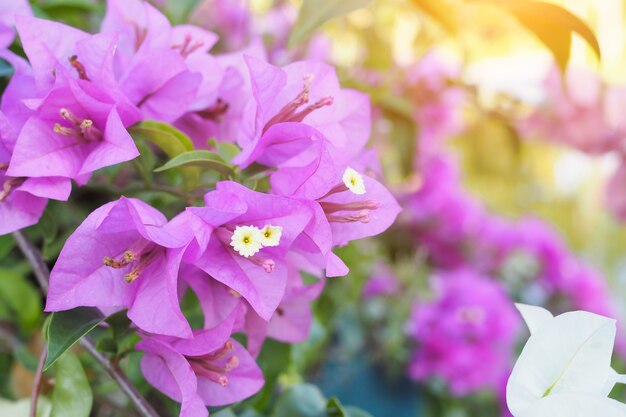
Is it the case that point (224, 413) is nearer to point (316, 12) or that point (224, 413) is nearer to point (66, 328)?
point (66, 328)

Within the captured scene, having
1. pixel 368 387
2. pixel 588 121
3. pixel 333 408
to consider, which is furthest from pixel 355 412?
pixel 588 121

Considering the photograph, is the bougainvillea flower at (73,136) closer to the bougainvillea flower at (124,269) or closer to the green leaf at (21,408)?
the bougainvillea flower at (124,269)

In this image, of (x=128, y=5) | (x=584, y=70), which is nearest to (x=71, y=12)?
(x=128, y=5)

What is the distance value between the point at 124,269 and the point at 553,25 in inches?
10.9

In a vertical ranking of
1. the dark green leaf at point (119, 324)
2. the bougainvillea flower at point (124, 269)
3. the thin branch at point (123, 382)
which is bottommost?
the thin branch at point (123, 382)

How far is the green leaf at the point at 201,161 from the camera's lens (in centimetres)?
29

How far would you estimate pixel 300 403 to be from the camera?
40 cm

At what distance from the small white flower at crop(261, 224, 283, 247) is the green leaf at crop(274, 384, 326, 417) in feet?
0.53

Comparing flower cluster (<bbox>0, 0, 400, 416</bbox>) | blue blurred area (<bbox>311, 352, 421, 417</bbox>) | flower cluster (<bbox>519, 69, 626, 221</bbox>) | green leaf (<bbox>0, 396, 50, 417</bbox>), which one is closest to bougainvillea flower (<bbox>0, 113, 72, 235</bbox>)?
flower cluster (<bbox>0, 0, 400, 416</bbox>)

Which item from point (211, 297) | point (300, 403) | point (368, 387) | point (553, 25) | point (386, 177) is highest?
point (553, 25)

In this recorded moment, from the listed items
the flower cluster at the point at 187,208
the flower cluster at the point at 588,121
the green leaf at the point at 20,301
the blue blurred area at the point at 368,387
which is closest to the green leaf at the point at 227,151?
the flower cluster at the point at 187,208

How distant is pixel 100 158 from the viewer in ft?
0.94

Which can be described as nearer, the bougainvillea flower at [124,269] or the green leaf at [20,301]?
the bougainvillea flower at [124,269]

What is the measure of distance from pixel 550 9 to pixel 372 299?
59 cm
